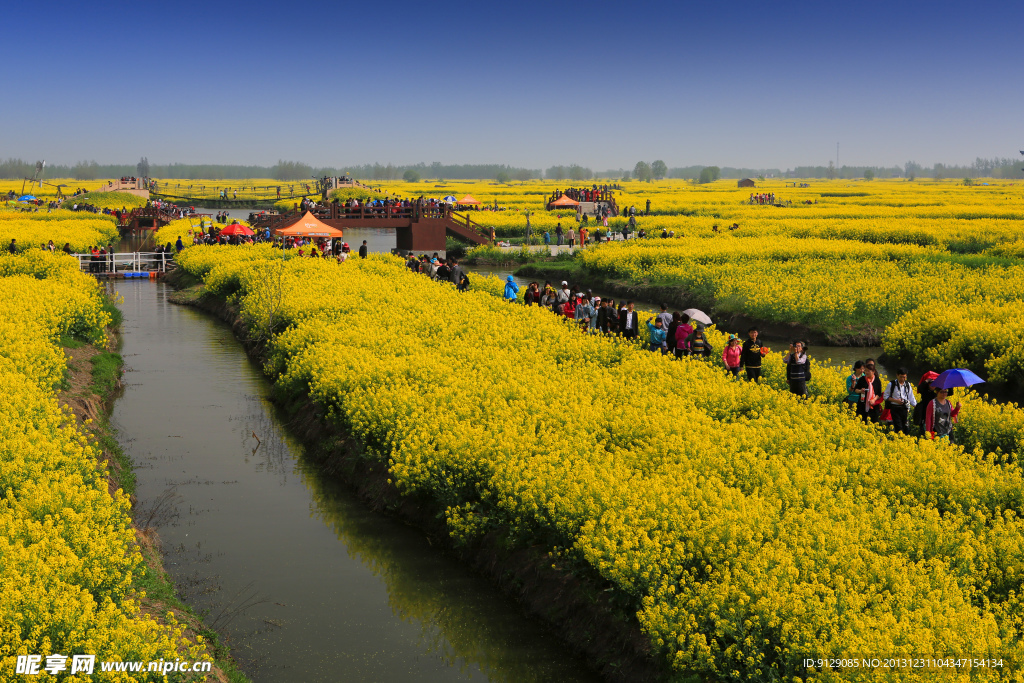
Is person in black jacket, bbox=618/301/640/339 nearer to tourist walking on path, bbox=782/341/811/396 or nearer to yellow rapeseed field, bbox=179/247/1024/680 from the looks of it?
yellow rapeseed field, bbox=179/247/1024/680

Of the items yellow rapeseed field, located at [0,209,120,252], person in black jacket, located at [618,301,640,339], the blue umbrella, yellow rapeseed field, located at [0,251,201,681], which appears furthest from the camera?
yellow rapeseed field, located at [0,209,120,252]

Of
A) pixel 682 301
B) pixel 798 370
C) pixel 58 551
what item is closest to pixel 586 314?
pixel 798 370

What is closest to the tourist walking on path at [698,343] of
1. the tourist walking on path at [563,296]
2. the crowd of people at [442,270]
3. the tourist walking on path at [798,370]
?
the tourist walking on path at [798,370]

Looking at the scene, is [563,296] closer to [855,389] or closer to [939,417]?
[855,389]

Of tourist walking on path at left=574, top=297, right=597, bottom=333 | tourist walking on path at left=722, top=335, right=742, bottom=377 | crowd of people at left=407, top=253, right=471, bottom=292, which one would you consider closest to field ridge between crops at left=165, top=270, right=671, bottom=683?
tourist walking on path at left=722, top=335, right=742, bottom=377

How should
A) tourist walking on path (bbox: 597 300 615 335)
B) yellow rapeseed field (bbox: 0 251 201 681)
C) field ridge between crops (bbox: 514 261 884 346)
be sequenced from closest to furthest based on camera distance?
yellow rapeseed field (bbox: 0 251 201 681) → tourist walking on path (bbox: 597 300 615 335) → field ridge between crops (bbox: 514 261 884 346)

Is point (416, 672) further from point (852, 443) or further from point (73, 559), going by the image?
point (852, 443)

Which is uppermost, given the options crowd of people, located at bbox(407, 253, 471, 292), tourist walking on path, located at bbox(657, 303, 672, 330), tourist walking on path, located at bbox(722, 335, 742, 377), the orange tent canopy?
the orange tent canopy

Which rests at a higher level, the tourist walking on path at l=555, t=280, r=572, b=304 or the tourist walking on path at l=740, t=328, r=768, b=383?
the tourist walking on path at l=555, t=280, r=572, b=304

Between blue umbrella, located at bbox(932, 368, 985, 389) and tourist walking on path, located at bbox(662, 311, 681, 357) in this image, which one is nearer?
blue umbrella, located at bbox(932, 368, 985, 389)
